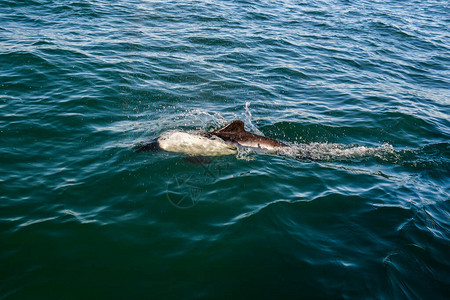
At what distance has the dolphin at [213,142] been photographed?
8188 mm

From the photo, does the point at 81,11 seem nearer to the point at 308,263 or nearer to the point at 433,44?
the point at 308,263

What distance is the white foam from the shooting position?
818 centimetres

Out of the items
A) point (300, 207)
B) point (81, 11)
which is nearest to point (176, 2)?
point (81, 11)

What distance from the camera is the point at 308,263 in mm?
5430

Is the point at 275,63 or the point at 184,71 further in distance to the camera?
the point at 275,63

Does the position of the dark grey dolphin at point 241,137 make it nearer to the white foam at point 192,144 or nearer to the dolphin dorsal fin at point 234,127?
→ the dolphin dorsal fin at point 234,127

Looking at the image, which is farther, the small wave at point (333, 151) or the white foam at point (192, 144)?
the small wave at point (333, 151)

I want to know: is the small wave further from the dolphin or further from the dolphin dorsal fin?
the dolphin dorsal fin

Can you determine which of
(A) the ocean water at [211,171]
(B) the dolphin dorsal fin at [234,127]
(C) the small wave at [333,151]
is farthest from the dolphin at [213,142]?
(C) the small wave at [333,151]

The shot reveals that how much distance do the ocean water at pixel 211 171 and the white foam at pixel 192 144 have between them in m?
0.26

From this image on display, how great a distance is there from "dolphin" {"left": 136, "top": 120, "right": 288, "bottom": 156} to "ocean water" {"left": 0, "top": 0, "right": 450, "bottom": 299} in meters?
0.26

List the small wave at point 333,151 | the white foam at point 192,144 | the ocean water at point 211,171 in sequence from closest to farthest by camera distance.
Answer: the ocean water at point 211,171, the white foam at point 192,144, the small wave at point 333,151

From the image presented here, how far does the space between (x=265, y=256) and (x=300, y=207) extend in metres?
1.64

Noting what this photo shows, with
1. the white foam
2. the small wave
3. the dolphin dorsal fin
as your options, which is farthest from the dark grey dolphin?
the small wave
